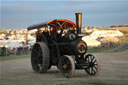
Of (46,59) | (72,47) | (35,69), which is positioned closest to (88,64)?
(72,47)

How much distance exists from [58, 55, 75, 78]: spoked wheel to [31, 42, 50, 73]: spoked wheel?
979 millimetres

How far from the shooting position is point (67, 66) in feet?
32.7

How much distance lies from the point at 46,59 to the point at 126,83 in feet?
12.7

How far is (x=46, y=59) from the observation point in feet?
36.6

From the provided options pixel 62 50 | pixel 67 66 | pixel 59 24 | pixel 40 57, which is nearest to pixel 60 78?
pixel 67 66

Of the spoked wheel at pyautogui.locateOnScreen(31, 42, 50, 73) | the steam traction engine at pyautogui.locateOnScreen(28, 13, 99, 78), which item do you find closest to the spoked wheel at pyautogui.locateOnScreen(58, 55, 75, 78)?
the steam traction engine at pyautogui.locateOnScreen(28, 13, 99, 78)

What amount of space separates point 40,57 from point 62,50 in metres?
1.31

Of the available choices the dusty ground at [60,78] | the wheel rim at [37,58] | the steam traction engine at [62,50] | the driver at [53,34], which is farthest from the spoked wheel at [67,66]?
the wheel rim at [37,58]

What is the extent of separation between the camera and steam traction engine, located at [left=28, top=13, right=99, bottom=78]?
33.6 ft

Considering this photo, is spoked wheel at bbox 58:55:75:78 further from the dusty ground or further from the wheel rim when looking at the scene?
the wheel rim

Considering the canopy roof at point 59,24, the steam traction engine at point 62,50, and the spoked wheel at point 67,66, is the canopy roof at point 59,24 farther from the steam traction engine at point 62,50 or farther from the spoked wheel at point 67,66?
the spoked wheel at point 67,66

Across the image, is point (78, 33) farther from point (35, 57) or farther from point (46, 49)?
point (35, 57)

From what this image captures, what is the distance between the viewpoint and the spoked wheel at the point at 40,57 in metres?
11.2

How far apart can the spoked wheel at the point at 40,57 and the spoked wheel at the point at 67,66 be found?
0.98 metres
